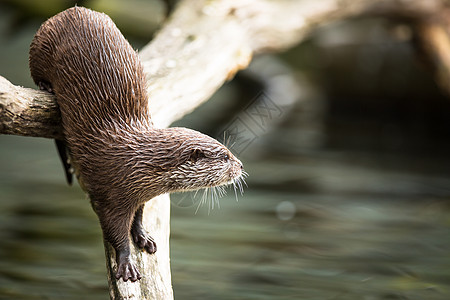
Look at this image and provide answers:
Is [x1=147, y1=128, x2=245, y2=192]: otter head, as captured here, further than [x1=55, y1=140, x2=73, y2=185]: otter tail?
No

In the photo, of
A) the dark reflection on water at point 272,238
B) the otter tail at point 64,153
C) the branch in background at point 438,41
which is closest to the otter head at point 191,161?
the otter tail at point 64,153

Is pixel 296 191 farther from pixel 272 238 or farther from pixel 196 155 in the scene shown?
pixel 196 155

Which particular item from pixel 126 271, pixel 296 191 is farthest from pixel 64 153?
pixel 296 191

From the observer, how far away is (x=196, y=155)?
216cm

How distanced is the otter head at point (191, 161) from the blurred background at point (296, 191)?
19 centimetres

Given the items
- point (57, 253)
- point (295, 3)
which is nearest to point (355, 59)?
point (295, 3)

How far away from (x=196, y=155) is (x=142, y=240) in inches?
15.7

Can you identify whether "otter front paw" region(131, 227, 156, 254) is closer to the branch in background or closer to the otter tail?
the otter tail

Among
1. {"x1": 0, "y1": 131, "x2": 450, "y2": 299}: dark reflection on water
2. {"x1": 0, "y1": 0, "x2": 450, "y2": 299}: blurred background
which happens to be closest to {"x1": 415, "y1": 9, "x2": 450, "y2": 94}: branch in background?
{"x1": 0, "y1": 0, "x2": 450, "y2": 299}: blurred background

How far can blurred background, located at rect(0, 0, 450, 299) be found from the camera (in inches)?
133

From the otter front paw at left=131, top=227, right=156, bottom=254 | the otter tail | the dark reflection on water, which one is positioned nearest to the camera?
the otter front paw at left=131, top=227, right=156, bottom=254

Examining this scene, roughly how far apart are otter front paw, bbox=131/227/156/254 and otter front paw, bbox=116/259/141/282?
0.40 ft

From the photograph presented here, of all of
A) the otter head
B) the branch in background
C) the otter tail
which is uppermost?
the branch in background

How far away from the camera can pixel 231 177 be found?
2.25m
